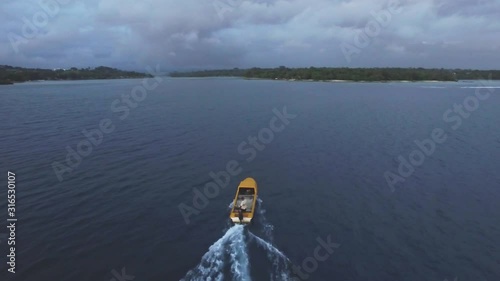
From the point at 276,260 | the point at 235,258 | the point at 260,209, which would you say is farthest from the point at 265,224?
the point at 235,258

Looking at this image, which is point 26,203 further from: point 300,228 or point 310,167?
point 310,167

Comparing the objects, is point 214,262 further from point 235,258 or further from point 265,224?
point 265,224

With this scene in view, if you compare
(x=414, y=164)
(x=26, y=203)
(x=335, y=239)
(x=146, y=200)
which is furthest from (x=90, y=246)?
(x=414, y=164)

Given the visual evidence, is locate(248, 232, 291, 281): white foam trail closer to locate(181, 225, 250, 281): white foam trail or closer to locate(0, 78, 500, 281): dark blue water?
locate(0, 78, 500, 281): dark blue water

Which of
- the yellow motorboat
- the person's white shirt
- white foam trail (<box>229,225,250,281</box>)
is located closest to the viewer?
white foam trail (<box>229,225,250,281</box>)

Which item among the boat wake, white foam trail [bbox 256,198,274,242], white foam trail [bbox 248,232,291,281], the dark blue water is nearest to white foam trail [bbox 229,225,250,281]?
→ the boat wake

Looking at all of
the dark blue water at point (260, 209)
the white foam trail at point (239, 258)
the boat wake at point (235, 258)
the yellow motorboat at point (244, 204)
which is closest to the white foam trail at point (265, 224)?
the boat wake at point (235, 258)

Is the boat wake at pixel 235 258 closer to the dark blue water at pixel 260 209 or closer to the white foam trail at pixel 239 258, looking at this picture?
the white foam trail at pixel 239 258
